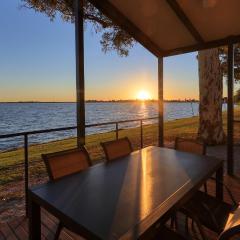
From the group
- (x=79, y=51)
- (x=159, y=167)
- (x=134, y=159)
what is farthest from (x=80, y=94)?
(x=159, y=167)

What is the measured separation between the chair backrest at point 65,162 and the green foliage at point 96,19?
4.70m

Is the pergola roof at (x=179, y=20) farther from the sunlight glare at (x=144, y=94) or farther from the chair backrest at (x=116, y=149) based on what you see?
the sunlight glare at (x=144, y=94)

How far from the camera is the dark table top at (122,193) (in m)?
1.24

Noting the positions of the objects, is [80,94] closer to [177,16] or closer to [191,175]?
[191,175]

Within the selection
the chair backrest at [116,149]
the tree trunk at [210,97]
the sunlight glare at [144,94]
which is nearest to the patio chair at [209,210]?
the chair backrest at [116,149]

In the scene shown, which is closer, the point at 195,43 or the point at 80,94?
the point at 80,94

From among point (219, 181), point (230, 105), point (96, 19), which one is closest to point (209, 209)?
point (219, 181)

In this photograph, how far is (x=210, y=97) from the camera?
285 inches

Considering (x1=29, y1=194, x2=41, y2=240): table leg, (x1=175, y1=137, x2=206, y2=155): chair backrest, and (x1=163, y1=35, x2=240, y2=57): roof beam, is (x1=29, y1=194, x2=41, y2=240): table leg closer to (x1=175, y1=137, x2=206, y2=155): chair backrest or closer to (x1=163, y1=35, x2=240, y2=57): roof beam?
(x1=175, y1=137, x2=206, y2=155): chair backrest

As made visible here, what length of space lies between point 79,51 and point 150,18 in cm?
139

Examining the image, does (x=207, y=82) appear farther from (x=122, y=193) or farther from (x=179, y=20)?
(x=122, y=193)

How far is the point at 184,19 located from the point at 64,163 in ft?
9.09

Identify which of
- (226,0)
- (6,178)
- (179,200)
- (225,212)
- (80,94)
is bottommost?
(6,178)

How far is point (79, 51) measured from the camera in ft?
9.59
